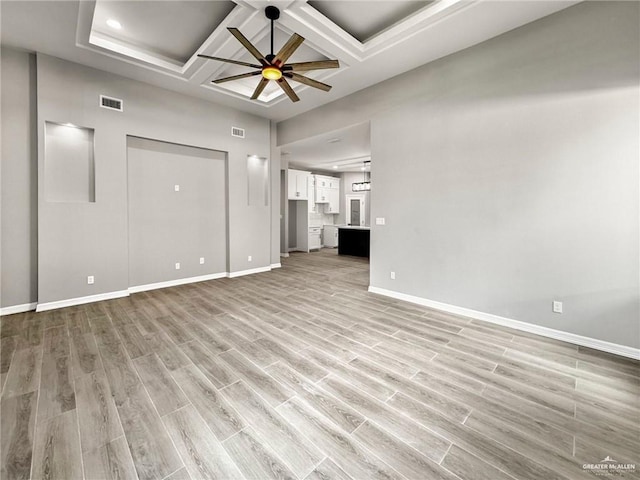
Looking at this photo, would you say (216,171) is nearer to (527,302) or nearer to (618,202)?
(527,302)

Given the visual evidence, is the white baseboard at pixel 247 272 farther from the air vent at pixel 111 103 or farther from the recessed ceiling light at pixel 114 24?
the recessed ceiling light at pixel 114 24

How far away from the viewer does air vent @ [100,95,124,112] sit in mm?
4082

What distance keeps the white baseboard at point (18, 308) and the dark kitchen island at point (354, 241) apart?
7.11 metres

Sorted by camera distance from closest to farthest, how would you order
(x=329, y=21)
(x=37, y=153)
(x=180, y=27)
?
(x=329, y=21), (x=180, y=27), (x=37, y=153)

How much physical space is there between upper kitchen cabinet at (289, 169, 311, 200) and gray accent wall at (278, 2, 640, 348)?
16.7ft

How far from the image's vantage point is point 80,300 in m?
3.95

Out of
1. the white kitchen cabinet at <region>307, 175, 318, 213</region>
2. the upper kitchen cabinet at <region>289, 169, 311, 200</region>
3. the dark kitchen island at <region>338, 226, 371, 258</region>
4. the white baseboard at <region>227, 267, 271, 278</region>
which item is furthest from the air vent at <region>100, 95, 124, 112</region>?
the dark kitchen island at <region>338, 226, 371, 258</region>

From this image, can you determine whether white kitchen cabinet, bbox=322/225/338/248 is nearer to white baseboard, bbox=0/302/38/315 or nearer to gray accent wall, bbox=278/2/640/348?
gray accent wall, bbox=278/2/640/348

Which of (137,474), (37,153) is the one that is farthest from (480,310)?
(37,153)

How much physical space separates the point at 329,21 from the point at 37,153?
4224 millimetres

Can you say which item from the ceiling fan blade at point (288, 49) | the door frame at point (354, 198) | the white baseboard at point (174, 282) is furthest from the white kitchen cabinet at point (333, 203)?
the ceiling fan blade at point (288, 49)

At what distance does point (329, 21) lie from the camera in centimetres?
305

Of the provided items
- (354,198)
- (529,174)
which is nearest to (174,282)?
(529,174)

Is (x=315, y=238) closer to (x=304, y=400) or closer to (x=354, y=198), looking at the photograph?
(x=354, y=198)
